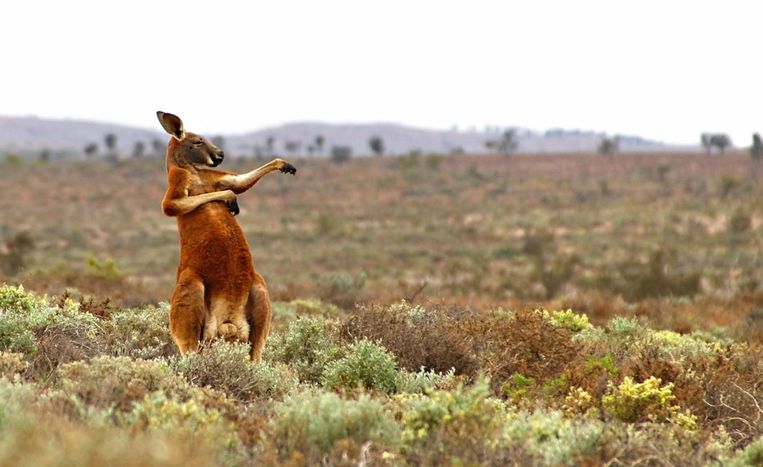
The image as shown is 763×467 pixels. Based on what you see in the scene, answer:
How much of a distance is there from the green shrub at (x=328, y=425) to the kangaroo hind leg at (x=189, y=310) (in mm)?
1964

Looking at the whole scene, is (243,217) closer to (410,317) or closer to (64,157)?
(410,317)

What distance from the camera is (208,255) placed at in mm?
6945

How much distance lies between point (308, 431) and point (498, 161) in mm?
75885

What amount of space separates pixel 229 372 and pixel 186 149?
201cm

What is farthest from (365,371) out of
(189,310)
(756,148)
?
(756,148)

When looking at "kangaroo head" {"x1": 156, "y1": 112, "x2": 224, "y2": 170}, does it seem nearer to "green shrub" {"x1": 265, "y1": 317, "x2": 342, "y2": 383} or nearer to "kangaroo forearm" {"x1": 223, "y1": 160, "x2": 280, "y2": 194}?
"kangaroo forearm" {"x1": 223, "y1": 160, "x2": 280, "y2": 194}

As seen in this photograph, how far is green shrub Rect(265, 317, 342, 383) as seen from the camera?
8133mm

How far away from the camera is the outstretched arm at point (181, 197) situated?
7.10m

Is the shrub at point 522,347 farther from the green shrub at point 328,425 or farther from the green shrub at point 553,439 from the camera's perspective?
the green shrub at point 328,425

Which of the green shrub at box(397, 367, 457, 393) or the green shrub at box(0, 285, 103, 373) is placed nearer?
the green shrub at box(397, 367, 457, 393)

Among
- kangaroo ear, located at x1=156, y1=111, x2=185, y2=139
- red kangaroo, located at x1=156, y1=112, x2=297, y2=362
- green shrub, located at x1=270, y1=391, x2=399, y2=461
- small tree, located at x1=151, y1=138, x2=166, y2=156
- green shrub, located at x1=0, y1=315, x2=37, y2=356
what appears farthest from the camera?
small tree, located at x1=151, y1=138, x2=166, y2=156

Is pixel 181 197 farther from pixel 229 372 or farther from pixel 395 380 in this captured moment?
pixel 395 380

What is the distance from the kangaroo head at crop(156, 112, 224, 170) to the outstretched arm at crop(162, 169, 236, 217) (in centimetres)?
15

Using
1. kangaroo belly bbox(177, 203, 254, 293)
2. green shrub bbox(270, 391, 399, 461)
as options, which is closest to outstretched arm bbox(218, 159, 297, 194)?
kangaroo belly bbox(177, 203, 254, 293)
